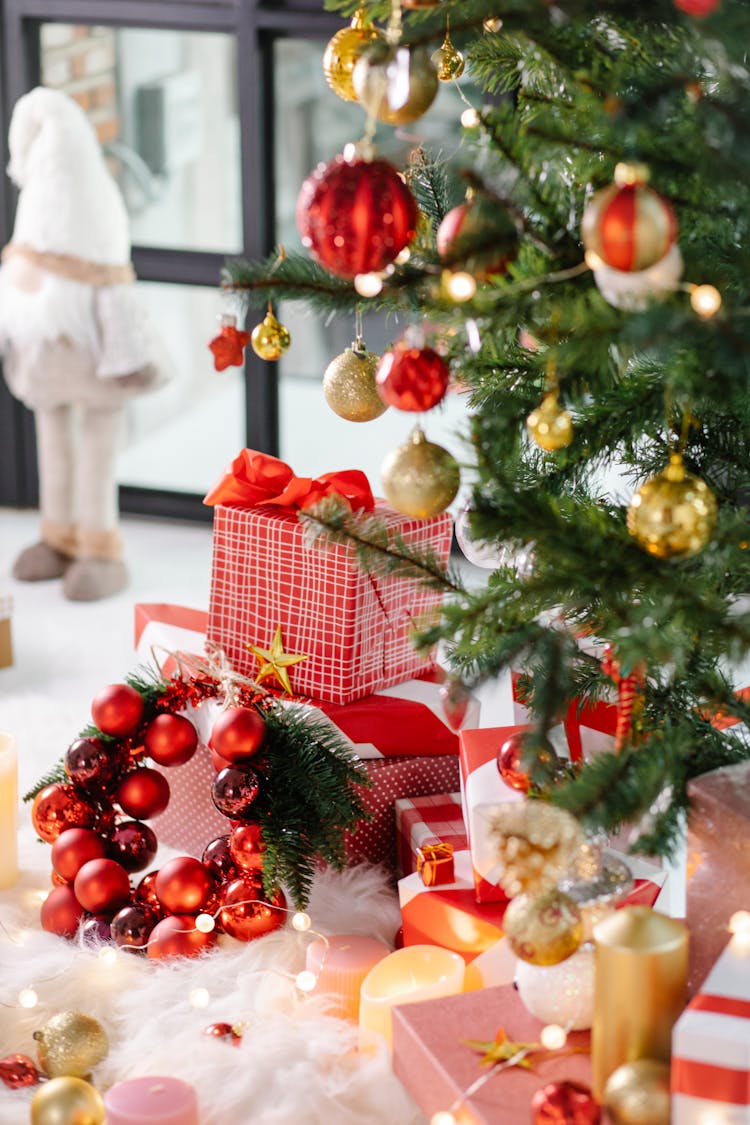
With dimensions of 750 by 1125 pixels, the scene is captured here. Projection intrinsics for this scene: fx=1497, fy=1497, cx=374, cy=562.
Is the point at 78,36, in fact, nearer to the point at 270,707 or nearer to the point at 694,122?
the point at 270,707

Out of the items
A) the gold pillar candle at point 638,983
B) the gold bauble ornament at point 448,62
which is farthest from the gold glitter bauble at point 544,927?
the gold bauble ornament at point 448,62

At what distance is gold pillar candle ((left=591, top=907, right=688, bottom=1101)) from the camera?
914 mm

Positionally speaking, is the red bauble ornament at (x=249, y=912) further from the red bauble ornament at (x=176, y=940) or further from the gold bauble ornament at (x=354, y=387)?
the gold bauble ornament at (x=354, y=387)

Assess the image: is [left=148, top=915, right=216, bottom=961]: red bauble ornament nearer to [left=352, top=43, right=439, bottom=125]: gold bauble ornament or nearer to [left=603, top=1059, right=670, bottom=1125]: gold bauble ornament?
[left=603, top=1059, right=670, bottom=1125]: gold bauble ornament

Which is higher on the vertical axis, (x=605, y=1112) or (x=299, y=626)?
(x=299, y=626)

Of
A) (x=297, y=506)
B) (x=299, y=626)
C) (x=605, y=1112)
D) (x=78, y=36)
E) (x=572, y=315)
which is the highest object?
(x=78, y=36)

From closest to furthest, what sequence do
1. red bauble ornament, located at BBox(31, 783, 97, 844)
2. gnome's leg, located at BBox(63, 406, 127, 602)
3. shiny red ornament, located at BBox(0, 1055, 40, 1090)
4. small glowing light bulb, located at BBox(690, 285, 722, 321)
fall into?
1. small glowing light bulb, located at BBox(690, 285, 722, 321)
2. shiny red ornament, located at BBox(0, 1055, 40, 1090)
3. red bauble ornament, located at BBox(31, 783, 97, 844)
4. gnome's leg, located at BBox(63, 406, 127, 602)

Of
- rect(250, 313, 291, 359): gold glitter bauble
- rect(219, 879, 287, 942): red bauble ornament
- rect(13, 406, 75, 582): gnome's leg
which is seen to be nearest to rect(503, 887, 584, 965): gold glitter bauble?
rect(219, 879, 287, 942): red bauble ornament

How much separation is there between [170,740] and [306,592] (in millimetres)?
189

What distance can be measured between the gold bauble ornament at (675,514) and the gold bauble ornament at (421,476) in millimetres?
132

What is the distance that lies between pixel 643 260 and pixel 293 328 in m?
1.81

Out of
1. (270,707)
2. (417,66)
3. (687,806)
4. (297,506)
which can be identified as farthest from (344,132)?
(687,806)

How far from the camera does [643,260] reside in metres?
0.81

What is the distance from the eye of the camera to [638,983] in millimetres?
916
